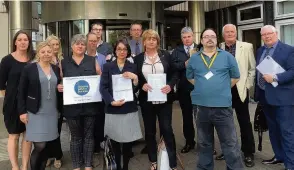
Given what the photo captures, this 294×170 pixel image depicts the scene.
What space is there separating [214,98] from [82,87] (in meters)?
1.66

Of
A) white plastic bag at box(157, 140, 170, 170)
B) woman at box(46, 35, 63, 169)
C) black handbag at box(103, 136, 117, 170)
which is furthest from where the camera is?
woman at box(46, 35, 63, 169)

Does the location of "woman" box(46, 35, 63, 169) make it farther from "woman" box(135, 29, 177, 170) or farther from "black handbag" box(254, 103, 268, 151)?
"black handbag" box(254, 103, 268, 151)

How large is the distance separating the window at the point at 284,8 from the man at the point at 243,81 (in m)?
6.02

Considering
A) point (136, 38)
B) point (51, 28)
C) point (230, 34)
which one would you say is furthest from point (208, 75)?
point (51, 28)

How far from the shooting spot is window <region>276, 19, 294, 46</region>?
33.7 feet

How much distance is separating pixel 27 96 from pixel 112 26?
6.42 metres

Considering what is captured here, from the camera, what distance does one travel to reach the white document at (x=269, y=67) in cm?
453

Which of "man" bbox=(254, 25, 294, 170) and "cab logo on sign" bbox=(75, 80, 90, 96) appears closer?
"cab logo on sign" bbox=(75, 80, 90, 96)

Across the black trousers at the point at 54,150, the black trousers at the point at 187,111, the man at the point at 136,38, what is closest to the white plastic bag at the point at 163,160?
the black trousers at the point at 187,111

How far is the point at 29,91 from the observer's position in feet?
13.8

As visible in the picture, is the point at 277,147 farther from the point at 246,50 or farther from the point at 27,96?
the point at 27,96

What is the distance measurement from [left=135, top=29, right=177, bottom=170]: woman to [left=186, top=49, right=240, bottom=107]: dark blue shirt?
552 mm

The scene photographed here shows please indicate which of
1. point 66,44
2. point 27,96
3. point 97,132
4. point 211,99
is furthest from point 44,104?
point 66,44

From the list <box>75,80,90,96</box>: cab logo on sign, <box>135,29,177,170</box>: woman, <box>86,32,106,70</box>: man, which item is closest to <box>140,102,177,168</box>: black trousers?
<box>135,29,177,170</box>: woman
